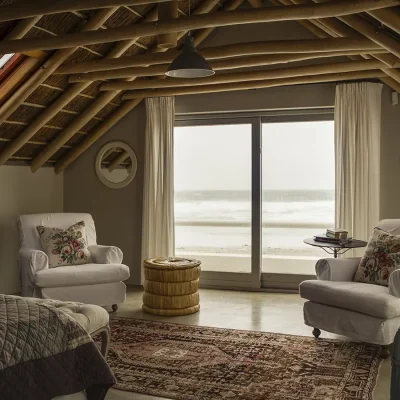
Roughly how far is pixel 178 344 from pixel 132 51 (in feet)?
10.6

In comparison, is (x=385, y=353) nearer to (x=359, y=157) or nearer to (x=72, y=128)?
(x=359, y=157)

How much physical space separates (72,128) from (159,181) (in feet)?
3.81

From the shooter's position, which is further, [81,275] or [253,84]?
[253,84]

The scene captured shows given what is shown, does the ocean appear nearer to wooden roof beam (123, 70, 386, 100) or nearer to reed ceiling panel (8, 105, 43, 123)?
wooden roof beam (123, 70, 386, 100)

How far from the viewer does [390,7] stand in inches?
167

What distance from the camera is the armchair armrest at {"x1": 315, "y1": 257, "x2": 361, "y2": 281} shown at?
16.1 ft

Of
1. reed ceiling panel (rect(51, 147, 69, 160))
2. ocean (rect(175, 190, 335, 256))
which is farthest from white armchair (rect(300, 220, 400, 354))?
reed ceiling panel (rect(51, 147, 69, 160))

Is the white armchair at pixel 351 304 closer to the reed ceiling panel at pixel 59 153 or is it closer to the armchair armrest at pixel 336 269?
the armchair armrest at pixel 336 269

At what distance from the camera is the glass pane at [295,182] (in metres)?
6.80

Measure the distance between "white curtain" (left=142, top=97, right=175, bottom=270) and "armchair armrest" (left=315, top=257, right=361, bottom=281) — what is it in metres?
2.38

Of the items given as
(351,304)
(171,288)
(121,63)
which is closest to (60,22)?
(121,63)

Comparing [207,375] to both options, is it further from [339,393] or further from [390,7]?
[390,7]

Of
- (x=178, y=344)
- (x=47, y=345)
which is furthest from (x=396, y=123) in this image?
(x=47, y=345)

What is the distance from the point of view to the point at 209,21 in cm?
454
